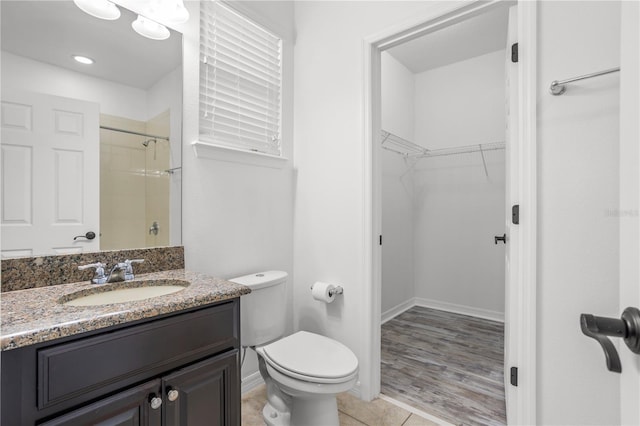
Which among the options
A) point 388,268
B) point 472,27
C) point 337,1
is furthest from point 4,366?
point 472,27

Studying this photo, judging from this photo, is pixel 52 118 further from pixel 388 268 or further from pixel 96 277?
pixel 388 268

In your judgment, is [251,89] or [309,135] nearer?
[251,89]

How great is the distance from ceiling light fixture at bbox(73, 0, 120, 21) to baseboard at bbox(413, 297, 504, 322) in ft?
12.1

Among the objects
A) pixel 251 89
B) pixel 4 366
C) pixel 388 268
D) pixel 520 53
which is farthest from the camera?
pixel 388 268

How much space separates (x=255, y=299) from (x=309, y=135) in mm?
1133

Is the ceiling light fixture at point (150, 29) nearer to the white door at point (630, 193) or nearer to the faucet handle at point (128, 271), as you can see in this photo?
the faucet handle at point (128, 271)

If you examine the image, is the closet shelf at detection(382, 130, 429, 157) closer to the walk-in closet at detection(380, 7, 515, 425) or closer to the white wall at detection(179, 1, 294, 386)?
the walk-in closet at detection(380, 7, 515, 425)

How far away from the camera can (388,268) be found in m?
3.18

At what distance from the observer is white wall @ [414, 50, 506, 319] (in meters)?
3.17

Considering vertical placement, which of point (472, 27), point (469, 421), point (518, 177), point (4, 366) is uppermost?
point (472, 27)

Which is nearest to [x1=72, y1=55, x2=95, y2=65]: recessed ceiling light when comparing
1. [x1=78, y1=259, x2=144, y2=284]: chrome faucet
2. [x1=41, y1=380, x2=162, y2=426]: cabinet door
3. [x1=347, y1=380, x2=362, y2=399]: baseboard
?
[x1=78, y1=259, x2=144, y2=284]: chrome faucet

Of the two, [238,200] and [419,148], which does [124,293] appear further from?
[419,148]

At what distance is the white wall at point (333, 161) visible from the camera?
183 cm

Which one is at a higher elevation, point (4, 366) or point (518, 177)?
point (518, 177)
